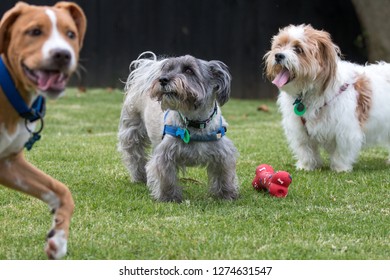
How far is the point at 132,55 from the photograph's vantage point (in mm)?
14930

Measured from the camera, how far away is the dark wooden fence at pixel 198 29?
14852 mm

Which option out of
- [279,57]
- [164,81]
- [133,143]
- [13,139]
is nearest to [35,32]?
[13,139]

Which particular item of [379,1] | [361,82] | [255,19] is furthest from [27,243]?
[255,19]

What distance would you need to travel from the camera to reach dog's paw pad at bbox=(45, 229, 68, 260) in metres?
3.80

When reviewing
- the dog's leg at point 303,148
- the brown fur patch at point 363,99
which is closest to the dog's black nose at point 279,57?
the dog's leg at point 303,148

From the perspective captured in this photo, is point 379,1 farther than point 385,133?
Yes

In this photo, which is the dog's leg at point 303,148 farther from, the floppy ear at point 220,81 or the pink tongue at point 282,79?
the floppy ear at point 220,81

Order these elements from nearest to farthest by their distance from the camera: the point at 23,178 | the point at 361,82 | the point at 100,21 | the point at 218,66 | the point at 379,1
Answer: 1. the point at 23,178
2. the point at 218,66
3. the point at 361,82
4. the point at 379,1
5. the point at 100,21

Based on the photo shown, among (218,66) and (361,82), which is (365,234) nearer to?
(218,66)

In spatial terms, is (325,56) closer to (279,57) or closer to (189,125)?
(279,57)

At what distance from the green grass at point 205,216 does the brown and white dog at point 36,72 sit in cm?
36

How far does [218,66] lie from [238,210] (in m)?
1.16

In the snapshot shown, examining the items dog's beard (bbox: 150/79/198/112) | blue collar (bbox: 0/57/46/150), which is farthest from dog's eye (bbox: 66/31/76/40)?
dog's beard (bbox: 150/79/198/112)

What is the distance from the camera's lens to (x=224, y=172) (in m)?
5.49
